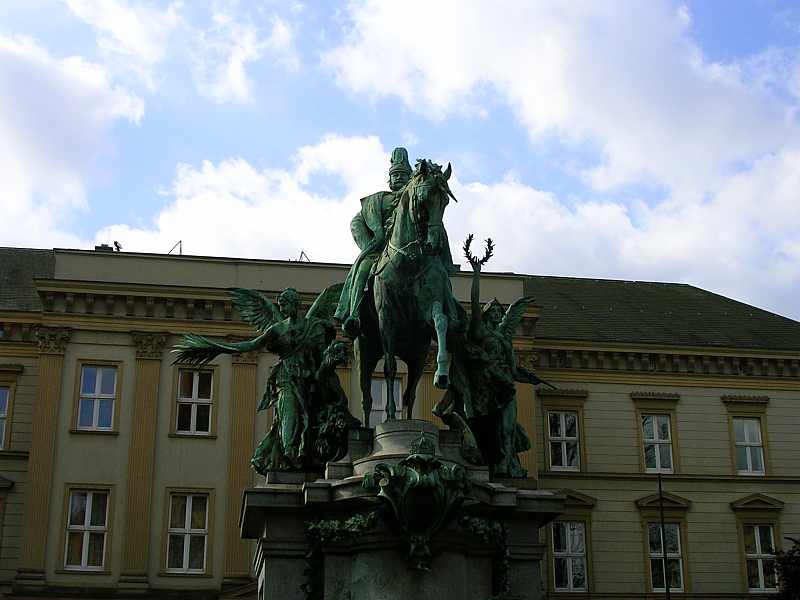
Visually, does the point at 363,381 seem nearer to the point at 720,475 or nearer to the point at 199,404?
the point at 199,404

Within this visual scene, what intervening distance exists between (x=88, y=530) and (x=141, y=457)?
237 centimetres

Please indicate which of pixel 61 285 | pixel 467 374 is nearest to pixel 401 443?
pixel 467 374

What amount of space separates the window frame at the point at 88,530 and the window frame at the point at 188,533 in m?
1.38

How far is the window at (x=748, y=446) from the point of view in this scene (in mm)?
38594

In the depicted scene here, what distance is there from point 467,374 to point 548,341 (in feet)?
83.6

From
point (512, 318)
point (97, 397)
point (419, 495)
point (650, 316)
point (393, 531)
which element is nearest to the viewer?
point (419, 495)

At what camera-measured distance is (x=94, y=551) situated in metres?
33.3

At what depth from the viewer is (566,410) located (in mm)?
38031

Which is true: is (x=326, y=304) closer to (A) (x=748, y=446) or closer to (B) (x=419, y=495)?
(B) (x=419, y=495)

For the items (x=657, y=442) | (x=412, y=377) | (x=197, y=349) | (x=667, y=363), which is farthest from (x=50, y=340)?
(x=412, y=377)

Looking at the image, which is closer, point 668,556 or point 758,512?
point 668,556

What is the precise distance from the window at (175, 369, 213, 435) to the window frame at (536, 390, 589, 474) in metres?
9.94

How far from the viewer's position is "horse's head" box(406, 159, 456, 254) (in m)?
11.7

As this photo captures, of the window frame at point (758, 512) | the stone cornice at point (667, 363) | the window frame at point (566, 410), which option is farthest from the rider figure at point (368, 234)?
the window frame at point (758, 512)
